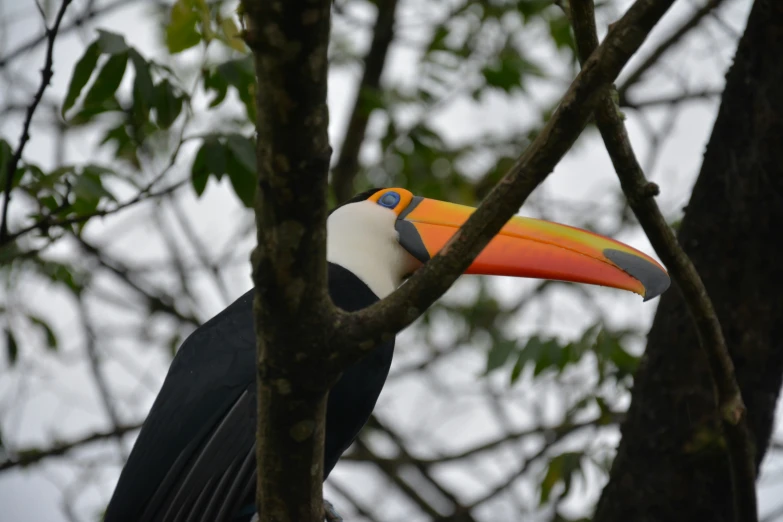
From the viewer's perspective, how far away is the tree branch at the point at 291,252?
5.68 feet

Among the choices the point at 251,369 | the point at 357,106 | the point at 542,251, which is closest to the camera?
the point at 251,369

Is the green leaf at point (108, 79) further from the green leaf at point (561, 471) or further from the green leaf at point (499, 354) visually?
the green leaf at point (561, 471)

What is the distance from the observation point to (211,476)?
290 centimetres

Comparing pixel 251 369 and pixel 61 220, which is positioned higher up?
pixel 61 220

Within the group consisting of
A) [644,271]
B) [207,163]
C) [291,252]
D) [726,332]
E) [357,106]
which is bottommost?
[291,252]

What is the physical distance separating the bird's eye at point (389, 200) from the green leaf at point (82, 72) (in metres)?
1.24

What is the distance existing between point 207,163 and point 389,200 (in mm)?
793

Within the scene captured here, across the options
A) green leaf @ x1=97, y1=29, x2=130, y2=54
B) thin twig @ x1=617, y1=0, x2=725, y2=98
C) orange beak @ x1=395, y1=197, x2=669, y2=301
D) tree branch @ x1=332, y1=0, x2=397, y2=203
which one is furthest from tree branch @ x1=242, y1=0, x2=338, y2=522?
thin twig @ x1=617, y1=0, x2=725, y2=98

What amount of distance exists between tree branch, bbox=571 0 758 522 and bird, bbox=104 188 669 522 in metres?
0.10

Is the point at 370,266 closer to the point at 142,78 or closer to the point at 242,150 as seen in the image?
the point at 242,150

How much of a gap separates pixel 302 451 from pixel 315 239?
54 centimetres

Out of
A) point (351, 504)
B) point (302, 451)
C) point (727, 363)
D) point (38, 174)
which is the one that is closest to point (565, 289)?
point (351, 504)

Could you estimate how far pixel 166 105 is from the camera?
3.37 m

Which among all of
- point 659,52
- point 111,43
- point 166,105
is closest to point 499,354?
point 166,105
